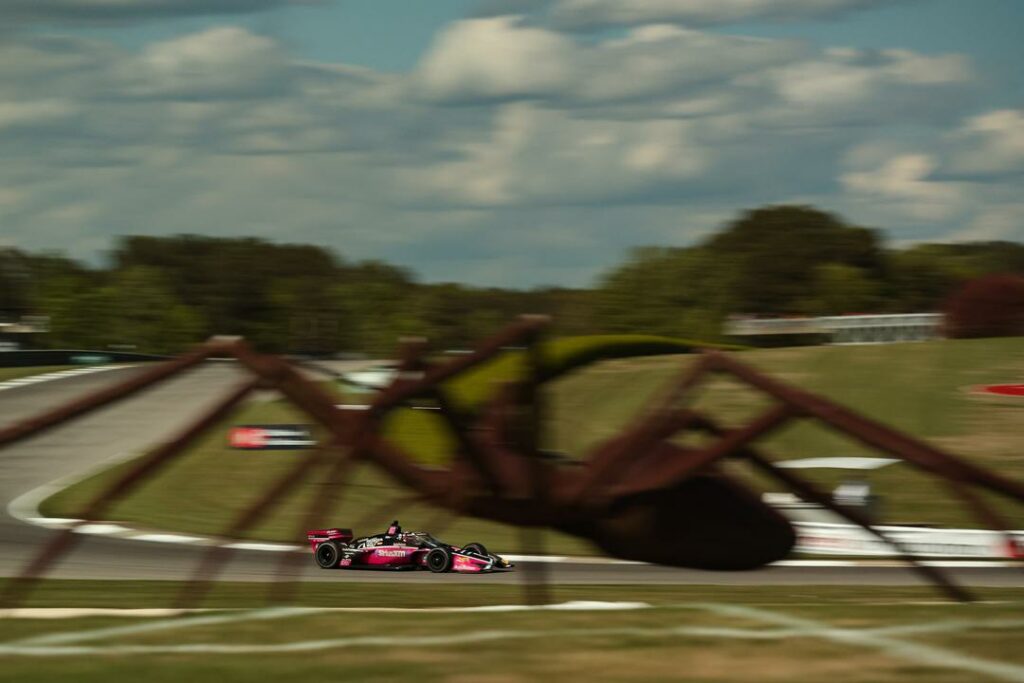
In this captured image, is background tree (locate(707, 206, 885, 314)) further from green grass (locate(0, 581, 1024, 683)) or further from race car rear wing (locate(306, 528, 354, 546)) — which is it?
green grass (locate(0, 581, 1024, 683))

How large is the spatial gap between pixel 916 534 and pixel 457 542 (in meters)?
8.06

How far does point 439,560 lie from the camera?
18656mm

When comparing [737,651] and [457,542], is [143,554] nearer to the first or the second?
[457,542]

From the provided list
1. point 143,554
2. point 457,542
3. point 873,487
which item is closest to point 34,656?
point 143,554

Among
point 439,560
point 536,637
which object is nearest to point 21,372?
point 439,560

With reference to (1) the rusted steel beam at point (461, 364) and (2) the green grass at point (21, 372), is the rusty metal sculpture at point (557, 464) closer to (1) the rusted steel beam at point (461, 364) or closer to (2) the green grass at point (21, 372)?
(1) the rusted steel beam at point (461, 364)

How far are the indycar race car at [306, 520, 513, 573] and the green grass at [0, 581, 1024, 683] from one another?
43.3 ft

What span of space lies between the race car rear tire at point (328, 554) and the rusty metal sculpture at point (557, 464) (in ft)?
40.4

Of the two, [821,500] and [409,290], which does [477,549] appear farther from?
[409,290]

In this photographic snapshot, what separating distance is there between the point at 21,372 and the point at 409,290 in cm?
6791

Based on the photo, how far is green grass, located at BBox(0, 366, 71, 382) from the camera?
56812 millimetres

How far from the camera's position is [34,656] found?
4270 mm

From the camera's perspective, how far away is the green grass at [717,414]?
81.6 feet

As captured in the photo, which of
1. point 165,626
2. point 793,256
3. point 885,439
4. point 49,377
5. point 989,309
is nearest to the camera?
point 165,626
